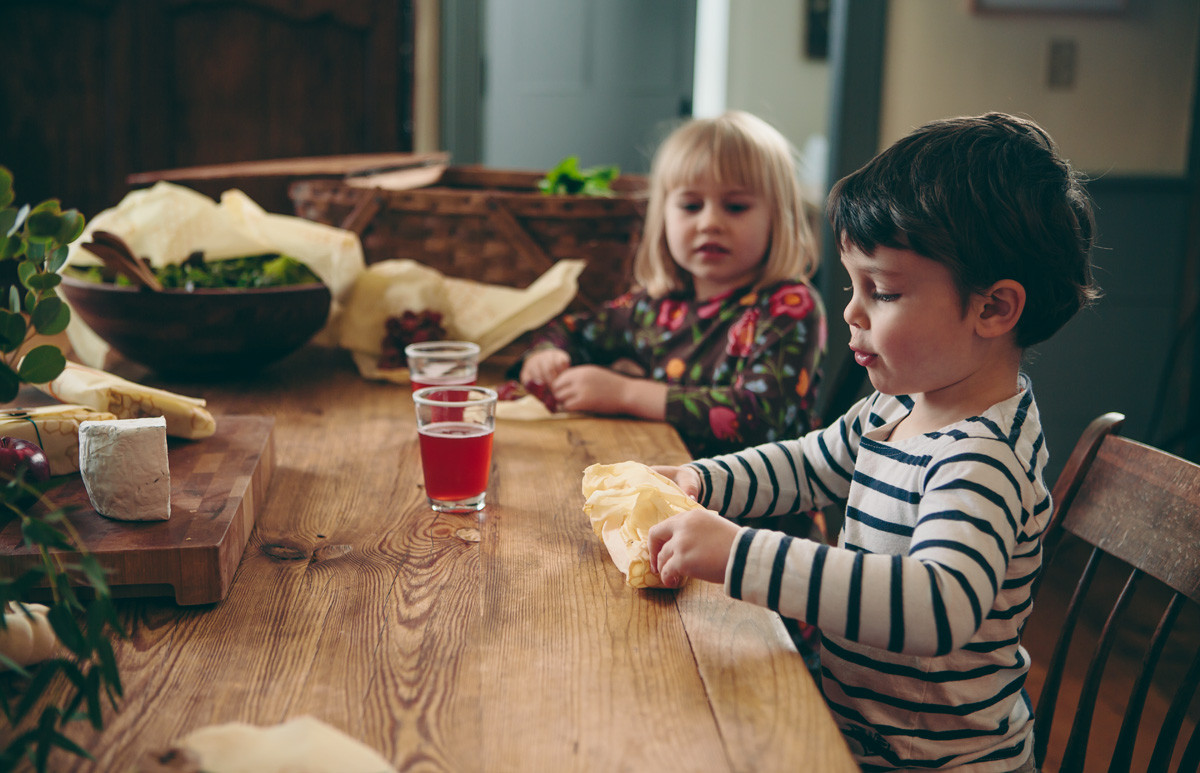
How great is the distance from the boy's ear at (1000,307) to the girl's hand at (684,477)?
32 centimetres

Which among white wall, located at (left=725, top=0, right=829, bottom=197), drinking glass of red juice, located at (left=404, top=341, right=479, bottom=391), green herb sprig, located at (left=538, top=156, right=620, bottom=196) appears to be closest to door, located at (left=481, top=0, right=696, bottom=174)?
white wall, located at (left=725, top=0, right=829, bottom=197)

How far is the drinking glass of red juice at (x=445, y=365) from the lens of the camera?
1.34 metres

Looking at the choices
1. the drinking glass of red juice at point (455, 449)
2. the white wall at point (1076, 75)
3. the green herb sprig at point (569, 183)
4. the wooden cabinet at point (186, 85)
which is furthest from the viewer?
the wooden cabinet at point (186, 85)

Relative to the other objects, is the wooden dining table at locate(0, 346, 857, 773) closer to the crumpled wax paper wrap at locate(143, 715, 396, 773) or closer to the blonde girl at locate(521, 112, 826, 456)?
the crumpled wax paper wrap at locate(143, 715, 396, 773)

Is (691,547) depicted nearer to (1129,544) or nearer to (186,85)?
(1129,544)

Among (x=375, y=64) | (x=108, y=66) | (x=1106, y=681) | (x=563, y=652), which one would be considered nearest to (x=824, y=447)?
(x=563, y=652)

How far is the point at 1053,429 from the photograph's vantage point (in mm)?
2824

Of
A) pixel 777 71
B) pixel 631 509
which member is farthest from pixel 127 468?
pixel 777 71

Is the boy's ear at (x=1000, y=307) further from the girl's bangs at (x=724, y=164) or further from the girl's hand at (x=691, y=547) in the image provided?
the girl's bangs at (x=724, y=164)

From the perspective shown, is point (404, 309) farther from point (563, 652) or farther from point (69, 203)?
point (69, 203)

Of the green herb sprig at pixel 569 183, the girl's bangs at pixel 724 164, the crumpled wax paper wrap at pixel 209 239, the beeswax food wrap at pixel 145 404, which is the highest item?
the girl's bangs at pixel 724 164

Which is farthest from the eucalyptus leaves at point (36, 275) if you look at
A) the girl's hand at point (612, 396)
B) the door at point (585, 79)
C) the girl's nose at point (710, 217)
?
the door at point (585, 79)

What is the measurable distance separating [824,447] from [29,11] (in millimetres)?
3523

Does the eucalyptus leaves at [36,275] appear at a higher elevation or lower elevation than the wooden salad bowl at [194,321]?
higher
